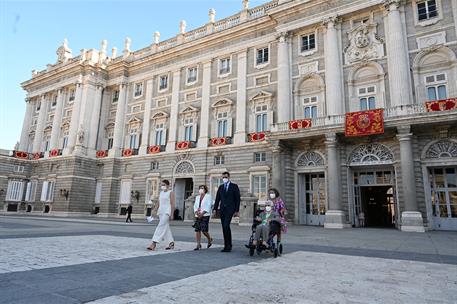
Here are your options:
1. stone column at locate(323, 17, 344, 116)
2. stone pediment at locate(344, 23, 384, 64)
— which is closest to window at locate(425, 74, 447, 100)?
stone pediment at locate(344, 23, 384, 64)

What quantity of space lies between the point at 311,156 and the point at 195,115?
1212 centimetres

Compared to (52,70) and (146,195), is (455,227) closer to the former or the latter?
(146,195)

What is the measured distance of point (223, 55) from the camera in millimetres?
28703

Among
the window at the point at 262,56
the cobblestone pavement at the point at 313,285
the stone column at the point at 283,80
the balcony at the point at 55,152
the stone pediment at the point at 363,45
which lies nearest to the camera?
the cobblestone pavement at the point at 313,285

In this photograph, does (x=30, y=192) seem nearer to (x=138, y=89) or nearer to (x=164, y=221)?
(x=138, y=89)

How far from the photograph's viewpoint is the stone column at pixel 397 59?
19312mm

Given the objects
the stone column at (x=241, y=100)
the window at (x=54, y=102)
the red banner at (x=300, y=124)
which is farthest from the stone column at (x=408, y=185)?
the window at (x=54, y=102)

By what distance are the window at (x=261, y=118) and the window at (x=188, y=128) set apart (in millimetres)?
6936

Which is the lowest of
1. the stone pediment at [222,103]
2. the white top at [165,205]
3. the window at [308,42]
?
the white top at [165,205]

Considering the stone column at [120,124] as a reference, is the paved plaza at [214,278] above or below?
below

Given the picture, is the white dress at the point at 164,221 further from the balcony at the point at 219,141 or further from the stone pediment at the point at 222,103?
the stone pediment at the point at 222,103

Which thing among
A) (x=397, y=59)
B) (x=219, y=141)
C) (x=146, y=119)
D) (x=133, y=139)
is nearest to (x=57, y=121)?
(x=133, y=139)

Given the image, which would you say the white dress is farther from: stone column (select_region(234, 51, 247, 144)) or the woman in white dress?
stone column (select_region(234, 51, 247, 144))

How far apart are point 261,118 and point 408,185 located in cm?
1191
